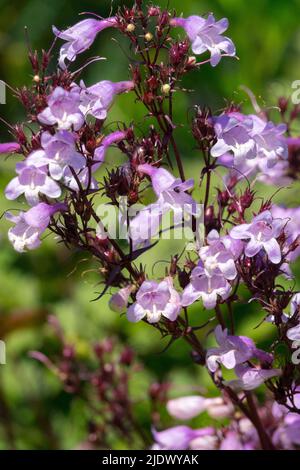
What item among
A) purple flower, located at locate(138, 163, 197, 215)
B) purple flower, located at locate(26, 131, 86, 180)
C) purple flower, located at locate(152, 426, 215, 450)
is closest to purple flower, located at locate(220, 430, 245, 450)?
purple flower, located at locate(152, 426, 215, 450)

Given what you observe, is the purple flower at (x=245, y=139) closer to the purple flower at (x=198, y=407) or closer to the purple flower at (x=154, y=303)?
the purple flower at (x=154, y=303)

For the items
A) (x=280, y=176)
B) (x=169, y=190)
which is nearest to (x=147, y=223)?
(x=169, y=190)

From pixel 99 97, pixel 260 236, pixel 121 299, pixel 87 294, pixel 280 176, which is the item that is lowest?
pixel 87 294

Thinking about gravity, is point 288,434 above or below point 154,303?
below

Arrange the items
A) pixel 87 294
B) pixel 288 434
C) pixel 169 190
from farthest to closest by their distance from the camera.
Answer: pixel 87 294 < pixel 288 434 < pixel 169 190

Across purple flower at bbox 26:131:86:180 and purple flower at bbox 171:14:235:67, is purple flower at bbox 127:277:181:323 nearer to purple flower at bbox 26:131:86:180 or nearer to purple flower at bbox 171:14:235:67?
purple flower at bbox 26:131:86:180

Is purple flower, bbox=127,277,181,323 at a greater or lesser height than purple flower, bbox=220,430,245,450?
greater

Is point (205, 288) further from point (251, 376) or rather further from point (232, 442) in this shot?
point (232, 442)
